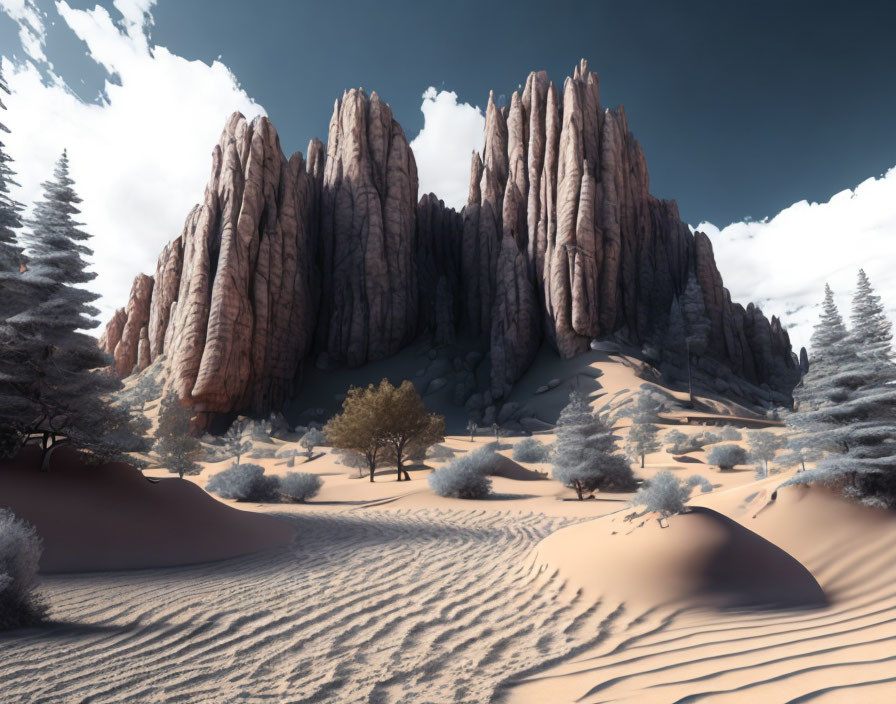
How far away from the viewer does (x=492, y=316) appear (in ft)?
171

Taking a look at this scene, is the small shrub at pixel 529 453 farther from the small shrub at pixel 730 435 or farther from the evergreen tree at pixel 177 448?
the evergreen tree at pixel 177 448

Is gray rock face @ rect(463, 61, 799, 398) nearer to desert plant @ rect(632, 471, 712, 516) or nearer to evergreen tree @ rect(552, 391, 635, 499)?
evergreen tree @ rect(552, 391, 635, 499)

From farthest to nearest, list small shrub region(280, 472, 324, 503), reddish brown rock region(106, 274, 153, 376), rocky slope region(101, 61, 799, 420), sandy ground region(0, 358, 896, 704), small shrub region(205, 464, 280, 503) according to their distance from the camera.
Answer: reddish brown rock region(106, 274, 153, 376) < rocky slope region(101, 61, 799, 420) < small shrub region(280, 472, 324, 503) < small shrub region(205, 464, 280, 503) < sandy ground region(0, 358, 896, 704)

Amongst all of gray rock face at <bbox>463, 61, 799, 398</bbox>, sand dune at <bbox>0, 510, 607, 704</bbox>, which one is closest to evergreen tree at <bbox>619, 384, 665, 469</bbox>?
gray rock face at <bbox>463, 61, 799, 398</bbox>

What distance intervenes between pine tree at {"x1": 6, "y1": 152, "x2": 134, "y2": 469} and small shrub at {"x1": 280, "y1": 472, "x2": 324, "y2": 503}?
6.98 m

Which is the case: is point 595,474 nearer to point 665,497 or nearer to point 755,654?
point 665,497

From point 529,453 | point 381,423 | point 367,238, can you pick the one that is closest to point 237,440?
point 381,423

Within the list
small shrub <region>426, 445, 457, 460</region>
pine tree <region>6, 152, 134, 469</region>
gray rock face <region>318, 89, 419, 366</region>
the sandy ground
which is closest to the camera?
the sandy ground

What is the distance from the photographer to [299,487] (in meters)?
14.7

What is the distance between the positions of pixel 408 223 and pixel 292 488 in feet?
148

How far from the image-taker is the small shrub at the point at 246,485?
1414cm

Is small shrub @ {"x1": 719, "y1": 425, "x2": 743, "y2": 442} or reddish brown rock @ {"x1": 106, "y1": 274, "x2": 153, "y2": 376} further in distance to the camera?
reddish brown rock @ {"x1": 106, "y1": 274, "x2": 153, "y2": 376}

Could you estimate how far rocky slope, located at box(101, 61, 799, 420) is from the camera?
4312 cm

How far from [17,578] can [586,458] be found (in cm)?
1404
